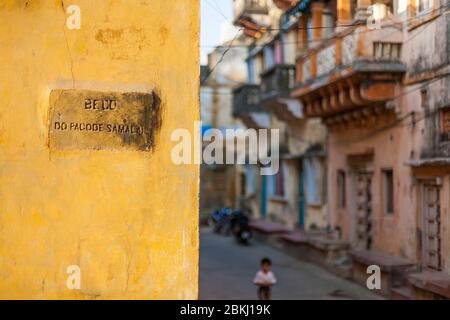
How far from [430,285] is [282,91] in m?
9.46

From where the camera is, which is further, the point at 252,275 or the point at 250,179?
the point at 250,179

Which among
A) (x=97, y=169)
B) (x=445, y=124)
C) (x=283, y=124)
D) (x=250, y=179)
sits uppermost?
(x=283, y=124)

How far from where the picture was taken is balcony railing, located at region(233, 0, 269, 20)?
17.2 m

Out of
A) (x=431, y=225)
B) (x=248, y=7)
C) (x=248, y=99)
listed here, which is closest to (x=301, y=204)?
(x=248, y=99)

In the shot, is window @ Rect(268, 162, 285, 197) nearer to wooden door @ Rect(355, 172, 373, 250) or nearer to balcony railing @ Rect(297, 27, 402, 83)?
wooden door @ Rect(355, 172, 373, 250)

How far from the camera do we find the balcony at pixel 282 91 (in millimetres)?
18453

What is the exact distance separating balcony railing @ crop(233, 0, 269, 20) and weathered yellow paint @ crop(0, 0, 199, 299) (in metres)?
11.3

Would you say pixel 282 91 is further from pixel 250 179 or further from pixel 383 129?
pixel 250 179

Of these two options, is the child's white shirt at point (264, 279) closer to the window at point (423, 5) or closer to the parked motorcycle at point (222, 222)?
the window at point (423, 5)

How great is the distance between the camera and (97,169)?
5.71 metres

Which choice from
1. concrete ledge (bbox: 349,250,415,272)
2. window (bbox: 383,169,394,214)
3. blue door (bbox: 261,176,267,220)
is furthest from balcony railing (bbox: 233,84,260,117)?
concrete ledge (bbox: 349,250,415,272)

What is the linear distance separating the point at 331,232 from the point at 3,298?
37.8ft

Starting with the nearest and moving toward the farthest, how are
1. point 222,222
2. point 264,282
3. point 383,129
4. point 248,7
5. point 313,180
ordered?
1. point 264,282
2. point 383,129
3. point 248,7
4. point 313,180
5. point 222,222
